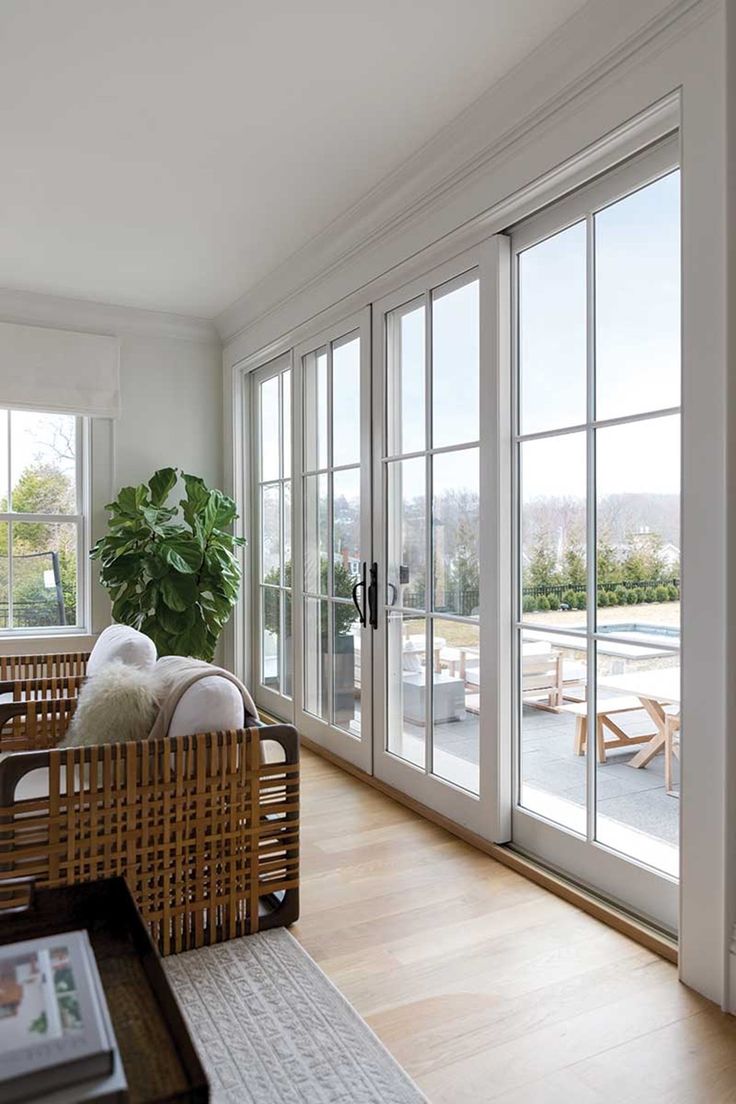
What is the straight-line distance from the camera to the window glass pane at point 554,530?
2.57 meters

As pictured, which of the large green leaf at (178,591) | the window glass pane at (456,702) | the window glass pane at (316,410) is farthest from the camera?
the large green leaf at (178,591)

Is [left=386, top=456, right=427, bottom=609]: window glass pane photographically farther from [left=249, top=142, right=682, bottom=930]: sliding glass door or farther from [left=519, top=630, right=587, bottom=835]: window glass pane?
[left=519, top=630, right=587, bottom=835]: window glass pane

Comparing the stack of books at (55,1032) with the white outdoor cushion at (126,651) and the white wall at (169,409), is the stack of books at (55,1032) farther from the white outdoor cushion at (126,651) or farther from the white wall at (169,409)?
the white wall at (169,409)

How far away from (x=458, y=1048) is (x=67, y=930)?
940 millimetres

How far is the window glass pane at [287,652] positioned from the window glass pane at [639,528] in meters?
2.57

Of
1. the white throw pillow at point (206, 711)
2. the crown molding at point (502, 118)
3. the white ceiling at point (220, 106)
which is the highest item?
the white ceiling at point (220, 106)

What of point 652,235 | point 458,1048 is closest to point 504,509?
point 652,235

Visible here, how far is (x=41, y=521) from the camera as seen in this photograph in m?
5.00

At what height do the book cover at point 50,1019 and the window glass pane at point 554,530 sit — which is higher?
the window glass pane at point 554,530

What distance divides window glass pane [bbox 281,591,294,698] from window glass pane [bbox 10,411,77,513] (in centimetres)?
157

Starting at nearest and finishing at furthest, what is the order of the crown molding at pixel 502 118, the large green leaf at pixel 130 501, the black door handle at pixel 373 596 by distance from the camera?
the crown molding at pixel 502 118 < the black door handle at pixel 373 596 < the large green leaf at pixel 130 501

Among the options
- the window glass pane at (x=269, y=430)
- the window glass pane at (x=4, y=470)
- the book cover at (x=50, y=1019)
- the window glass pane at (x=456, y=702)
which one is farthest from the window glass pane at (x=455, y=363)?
the window glass pane at (x=4, y=470)

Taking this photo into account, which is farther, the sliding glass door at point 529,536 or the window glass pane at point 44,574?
the window glass pane at point 44,574

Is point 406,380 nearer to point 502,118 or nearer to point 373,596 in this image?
point 373,596
